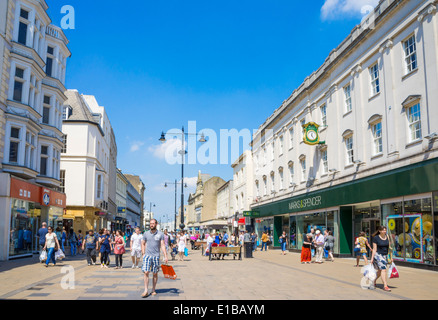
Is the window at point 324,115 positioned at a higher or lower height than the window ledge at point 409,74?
higher

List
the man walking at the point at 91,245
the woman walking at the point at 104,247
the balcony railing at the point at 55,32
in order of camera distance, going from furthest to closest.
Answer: the balcony railing at the point at 55,32
the man walking at the point at 91,245
the woman walking at the point at 104,247

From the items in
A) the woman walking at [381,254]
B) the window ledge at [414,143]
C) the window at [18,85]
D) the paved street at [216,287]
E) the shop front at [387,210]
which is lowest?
the paved street at [216,287]

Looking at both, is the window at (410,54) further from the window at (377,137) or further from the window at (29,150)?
the window at (29,150)

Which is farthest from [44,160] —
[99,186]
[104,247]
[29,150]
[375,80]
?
[375,80]

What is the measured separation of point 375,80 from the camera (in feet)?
71.9

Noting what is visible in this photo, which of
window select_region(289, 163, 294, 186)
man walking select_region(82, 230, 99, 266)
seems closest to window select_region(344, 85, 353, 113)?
window select_region(289, 163, 294, 186)

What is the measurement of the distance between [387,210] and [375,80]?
670cm

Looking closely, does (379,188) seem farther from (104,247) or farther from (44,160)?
(44,160)

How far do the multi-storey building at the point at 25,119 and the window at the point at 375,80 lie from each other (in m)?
17.6

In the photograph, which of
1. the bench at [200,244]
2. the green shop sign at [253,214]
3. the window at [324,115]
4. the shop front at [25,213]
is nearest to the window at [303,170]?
the window at [324,115]

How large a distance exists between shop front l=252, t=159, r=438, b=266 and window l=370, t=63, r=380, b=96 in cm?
444

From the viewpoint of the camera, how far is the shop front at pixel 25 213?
2062 cm

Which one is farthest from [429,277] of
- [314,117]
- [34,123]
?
[34,123]

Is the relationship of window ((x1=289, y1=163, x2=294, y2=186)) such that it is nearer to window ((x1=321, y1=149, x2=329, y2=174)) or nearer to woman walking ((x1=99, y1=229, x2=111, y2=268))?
window ((x1=321, y1=149, x2=329, y2=174))
